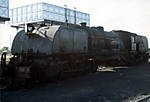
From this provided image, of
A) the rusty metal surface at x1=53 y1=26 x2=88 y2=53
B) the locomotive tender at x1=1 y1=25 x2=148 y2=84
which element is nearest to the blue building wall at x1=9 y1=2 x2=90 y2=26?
the locomotive tender at x1=1 y1=25 x2=148 y2=84

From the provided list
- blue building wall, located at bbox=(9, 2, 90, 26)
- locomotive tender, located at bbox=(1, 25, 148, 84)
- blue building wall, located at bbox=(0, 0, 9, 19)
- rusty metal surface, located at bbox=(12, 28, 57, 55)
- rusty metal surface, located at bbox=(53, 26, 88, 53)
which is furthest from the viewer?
blue building wall, located at bbox=(9, 2, 90, 26)

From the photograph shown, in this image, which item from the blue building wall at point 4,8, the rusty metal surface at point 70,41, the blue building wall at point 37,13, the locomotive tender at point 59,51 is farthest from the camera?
the blue building wall at point 37,13

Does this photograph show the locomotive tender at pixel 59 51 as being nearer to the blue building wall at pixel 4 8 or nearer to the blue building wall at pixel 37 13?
the blue building wall at pixel 4 8

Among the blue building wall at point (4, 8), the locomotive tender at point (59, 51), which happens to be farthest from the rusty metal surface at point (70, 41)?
the blue building wall at point (4, 8)

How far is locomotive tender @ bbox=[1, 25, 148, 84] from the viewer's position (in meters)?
10.3

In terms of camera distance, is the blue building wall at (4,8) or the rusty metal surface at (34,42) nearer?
the rusty metal surface at (34,42)

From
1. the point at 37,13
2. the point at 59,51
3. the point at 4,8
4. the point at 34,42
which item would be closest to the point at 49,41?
the point at 59,51

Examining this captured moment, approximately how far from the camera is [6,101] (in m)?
7.48

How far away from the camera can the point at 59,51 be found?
36.7ft

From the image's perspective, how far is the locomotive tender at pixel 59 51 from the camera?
10.3 metres

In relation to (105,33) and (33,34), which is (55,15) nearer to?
(105,33)

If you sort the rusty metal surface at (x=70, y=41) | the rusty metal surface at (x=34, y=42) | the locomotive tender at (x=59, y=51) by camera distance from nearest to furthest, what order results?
the locomotive tender at (x=59, y=51), the rusty metal surface at (x=34, y=42), the rusty metal surface at (x=70, y=41)

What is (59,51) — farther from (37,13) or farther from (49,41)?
(37,13)

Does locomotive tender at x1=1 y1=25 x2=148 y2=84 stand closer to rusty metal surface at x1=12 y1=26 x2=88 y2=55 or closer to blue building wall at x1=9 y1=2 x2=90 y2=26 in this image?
rusty metal surface at x1=12 y1=26 x2=88 y2=55
